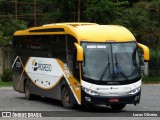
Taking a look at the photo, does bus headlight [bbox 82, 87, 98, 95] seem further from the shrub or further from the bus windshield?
the shrub

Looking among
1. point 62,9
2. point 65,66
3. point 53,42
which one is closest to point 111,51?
point 65,66

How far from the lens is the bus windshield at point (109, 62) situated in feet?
A: 61.9

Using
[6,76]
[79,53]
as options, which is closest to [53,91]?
[79,53]

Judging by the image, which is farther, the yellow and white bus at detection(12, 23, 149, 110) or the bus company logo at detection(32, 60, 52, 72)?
the bus company logo at detection(32, 60, 52, 72)

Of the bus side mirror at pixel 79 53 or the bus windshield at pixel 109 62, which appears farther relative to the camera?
the bus windshield at pixel 109 62

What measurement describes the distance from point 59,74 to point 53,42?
1.48 metres

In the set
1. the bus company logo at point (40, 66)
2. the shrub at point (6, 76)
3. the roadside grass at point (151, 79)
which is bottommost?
the roadside grass at point (151, 79)

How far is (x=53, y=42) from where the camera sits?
2198 cm

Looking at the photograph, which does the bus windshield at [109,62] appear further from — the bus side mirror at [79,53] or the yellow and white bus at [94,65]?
the bus side mirror at [79,53]

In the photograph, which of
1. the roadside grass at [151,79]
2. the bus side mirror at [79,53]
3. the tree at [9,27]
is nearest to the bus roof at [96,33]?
the bus side mirror at [79,53]

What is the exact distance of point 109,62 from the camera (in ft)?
62.3

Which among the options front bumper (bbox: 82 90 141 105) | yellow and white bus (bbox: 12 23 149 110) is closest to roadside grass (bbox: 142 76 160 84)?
yellow and white bus (bbox: 12 23 149 110)

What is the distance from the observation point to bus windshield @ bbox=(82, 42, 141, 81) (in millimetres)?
18875

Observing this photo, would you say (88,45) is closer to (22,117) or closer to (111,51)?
(111,51)
